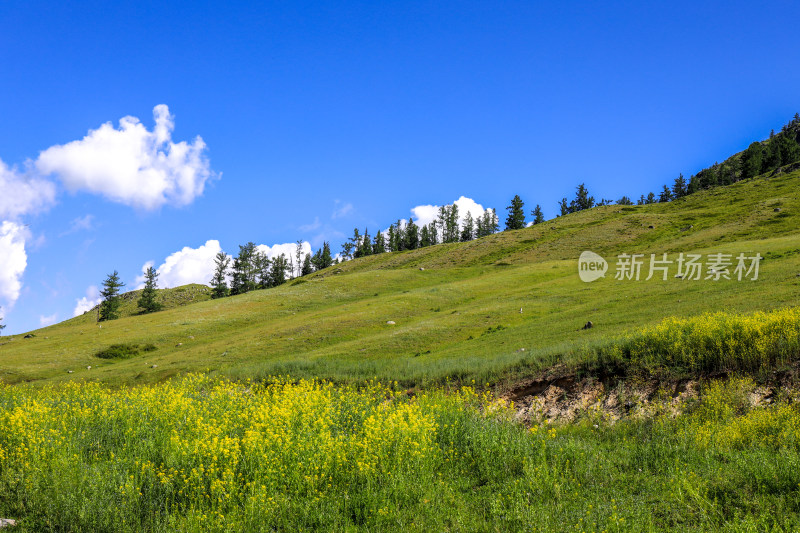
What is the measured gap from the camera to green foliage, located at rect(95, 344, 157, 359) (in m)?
44.2

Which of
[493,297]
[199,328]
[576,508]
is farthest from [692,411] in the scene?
[199,328]

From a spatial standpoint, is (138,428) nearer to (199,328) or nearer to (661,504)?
(661,504)

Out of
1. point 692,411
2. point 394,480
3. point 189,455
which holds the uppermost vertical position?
point 189,455

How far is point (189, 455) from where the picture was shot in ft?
28.3

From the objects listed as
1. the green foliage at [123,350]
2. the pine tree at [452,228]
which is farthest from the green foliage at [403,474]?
the pine tree at [452,228]

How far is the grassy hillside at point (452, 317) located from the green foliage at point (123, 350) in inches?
36.7

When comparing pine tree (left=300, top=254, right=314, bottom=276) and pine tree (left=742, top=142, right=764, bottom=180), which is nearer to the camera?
pine tree (left=742, top=142, right=764, bottom=180)

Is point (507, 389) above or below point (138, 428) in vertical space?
below

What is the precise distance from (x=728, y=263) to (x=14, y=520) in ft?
151

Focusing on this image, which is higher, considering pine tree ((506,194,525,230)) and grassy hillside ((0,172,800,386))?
pine tree ((506,194,525,230))
